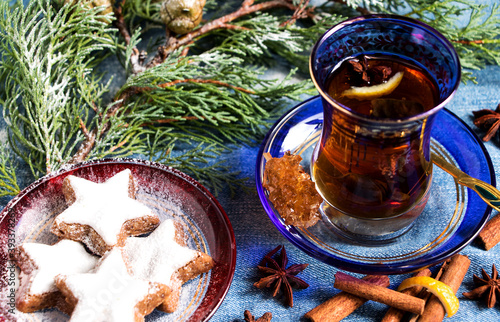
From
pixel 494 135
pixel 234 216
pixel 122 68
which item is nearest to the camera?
pixel 234 216

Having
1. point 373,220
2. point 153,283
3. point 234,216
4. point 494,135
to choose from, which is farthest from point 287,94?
point 153,283

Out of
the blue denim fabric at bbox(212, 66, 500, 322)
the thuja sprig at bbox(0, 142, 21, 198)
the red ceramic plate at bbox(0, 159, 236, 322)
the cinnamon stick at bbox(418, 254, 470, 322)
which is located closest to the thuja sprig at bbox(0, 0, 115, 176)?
the thuja sprig at bbox(0, 142, 21, 198)

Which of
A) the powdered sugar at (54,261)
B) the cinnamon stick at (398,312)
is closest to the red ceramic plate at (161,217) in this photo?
the powdered sugar at (54,261)

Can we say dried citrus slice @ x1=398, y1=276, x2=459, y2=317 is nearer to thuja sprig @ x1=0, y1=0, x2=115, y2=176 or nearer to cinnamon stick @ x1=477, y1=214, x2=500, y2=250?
cinnamon stick @ x1=477, y1=214, x2=500, y2=250

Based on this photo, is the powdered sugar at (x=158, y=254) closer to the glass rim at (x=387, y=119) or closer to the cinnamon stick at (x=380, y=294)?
the cinnamon stick at (x=380, y=294)

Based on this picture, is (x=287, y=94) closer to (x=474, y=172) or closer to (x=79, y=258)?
(x=474, y=172)

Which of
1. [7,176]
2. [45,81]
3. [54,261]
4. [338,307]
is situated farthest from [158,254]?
[45,81]

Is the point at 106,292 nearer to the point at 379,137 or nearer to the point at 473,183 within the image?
the point at 379,137
